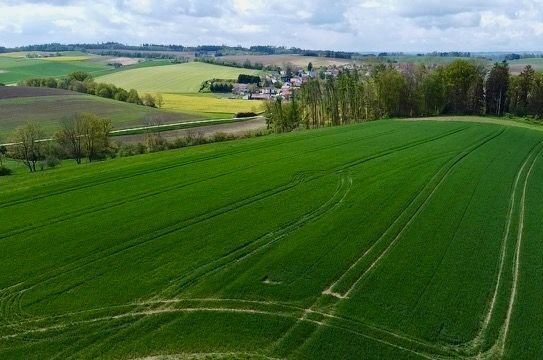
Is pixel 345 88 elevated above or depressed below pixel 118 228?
above

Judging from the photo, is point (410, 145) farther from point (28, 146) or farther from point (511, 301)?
point (28, 146)

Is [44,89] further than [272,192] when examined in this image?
Yes

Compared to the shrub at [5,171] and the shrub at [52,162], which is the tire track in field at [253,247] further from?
the shrub at [5,171]

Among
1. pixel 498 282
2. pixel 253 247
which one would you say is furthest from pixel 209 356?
pixel 498 282

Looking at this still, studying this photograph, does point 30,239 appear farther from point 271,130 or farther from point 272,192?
point 271,130

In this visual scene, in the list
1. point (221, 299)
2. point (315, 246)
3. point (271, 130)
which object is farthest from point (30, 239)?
point (271, 130)

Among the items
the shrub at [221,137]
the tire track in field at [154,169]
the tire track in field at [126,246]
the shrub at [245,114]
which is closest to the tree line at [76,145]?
the shrub at [221,137]

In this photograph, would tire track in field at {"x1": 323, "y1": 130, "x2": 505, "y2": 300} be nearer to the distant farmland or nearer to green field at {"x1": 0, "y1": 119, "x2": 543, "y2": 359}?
green field at {"x1": 0, "y1": 119, "x2": 543, "y2": 359}
